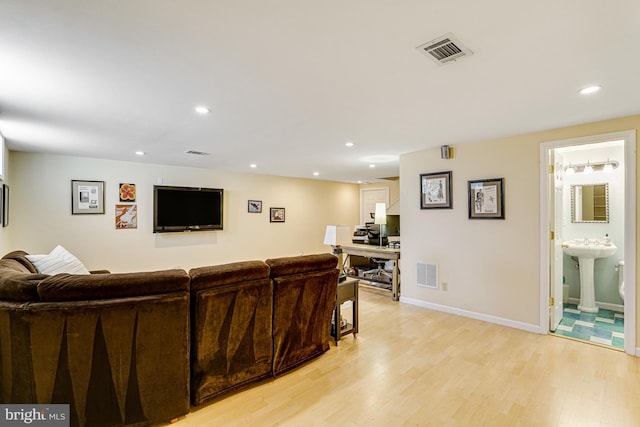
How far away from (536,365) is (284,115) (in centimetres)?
325

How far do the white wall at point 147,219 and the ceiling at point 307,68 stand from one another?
4.01ft

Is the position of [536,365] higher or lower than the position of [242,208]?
lower

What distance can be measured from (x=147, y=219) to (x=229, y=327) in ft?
13.8

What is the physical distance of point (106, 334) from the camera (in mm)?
1763

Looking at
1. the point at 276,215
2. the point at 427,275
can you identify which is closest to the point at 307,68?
the point at 427,275

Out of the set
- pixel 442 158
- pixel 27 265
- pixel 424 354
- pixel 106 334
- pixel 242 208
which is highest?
pixel 442 158

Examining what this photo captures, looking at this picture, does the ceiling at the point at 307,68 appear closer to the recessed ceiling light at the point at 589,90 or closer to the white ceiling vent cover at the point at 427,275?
the recessed ceiling light at the point at 589,90

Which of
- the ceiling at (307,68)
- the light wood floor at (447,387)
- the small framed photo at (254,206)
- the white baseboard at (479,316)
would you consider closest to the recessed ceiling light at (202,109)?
the ceiling at (307,68)

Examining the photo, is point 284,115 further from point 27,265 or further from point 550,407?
point 550,407

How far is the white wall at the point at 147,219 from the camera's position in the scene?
454cm

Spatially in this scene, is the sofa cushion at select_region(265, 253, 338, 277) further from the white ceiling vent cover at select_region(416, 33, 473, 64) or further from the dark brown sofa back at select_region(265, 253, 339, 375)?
the white ceiling vent cover at select_region(416, 33, 473, 64)

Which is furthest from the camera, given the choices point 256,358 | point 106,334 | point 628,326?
point 628,326

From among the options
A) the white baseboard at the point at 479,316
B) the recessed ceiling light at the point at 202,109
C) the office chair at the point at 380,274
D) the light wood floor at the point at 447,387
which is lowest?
the light wood floor at the point at 447,387

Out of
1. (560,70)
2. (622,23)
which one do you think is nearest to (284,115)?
(560,70)
